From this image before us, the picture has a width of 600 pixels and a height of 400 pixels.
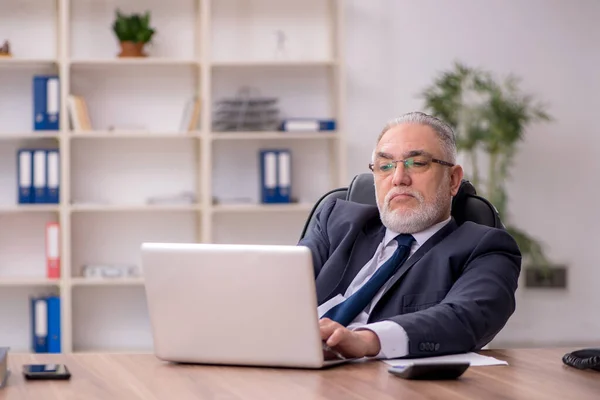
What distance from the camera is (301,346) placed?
66.4 inches

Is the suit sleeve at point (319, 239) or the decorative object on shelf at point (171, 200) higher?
the suit sleeve at point (319, 239)

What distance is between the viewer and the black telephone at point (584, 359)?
1723 mm

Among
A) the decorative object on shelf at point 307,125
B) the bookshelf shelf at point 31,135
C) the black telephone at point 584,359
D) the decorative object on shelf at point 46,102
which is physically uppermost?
the decorative object on shelf at point 46,102

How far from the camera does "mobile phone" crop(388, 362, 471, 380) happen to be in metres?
1.60

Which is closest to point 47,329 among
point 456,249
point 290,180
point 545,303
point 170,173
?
point 170,173

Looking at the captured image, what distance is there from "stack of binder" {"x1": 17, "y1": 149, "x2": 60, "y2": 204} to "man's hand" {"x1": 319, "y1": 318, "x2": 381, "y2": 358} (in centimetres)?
334

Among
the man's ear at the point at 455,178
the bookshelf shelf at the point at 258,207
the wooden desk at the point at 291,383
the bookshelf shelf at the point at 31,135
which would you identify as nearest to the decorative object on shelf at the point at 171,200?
the bookshelf shelf at the point at 258,207

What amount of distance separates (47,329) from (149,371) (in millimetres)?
3335

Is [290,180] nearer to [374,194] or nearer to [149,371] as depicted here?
[374,194]

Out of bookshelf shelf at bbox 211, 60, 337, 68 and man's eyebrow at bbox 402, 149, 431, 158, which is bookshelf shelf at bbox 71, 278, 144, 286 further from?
man's eyebrow at bbox 402, 149, 431, 158

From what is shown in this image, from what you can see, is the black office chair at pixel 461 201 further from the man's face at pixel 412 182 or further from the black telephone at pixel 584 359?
the black telephone at pixel 584 359

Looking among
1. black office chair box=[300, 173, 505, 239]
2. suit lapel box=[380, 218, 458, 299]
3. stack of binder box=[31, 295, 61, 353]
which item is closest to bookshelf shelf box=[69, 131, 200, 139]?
stack of binder box=[31, 295, 61, 353]

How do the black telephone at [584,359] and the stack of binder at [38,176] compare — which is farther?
the stack of binder at [38,176]

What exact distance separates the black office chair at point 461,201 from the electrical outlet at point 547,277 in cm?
291
